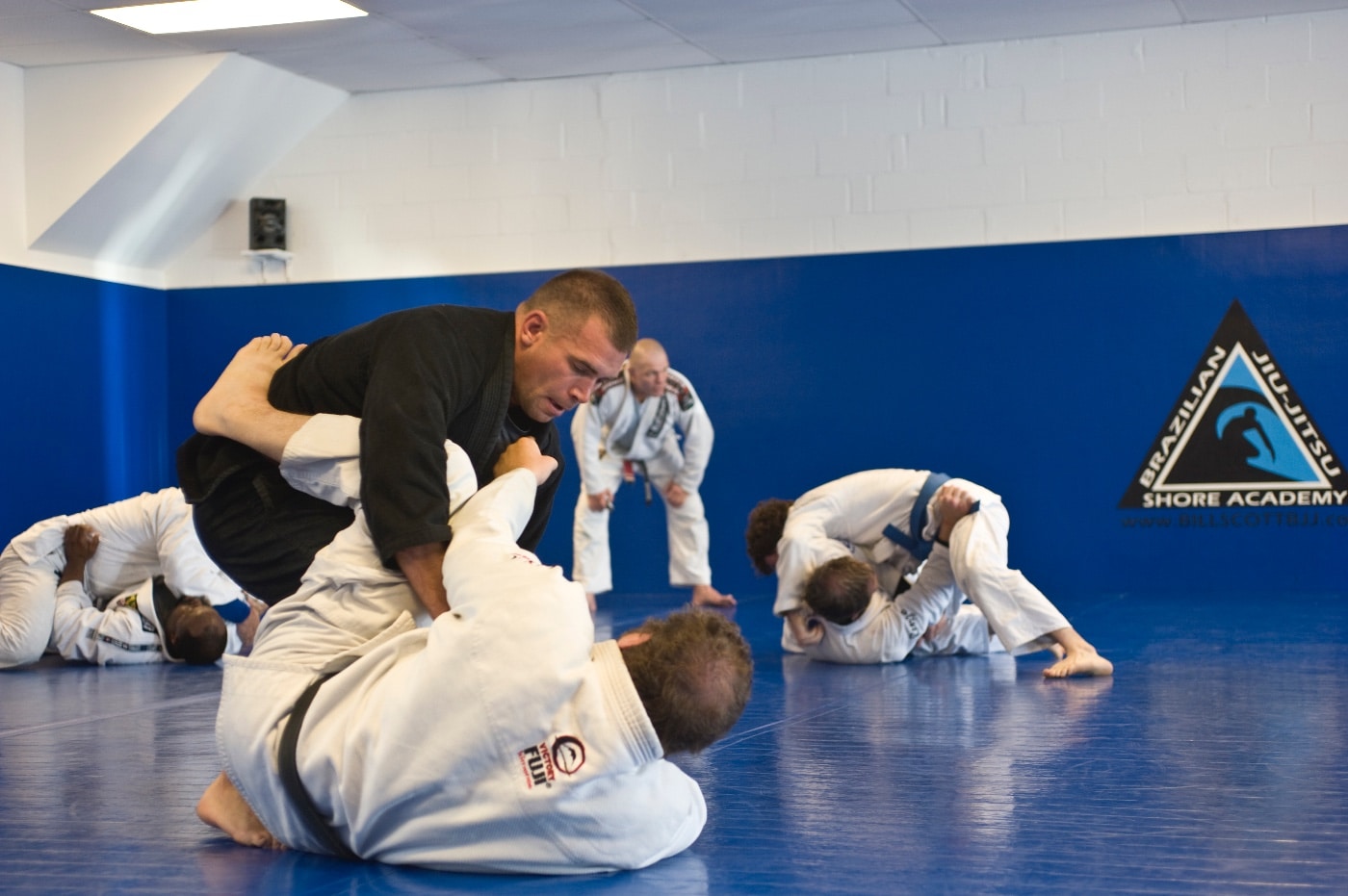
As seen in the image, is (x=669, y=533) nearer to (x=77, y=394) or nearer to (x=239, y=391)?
(x=77, y=394)

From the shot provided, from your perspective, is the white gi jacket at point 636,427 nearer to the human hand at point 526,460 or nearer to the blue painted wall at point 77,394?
the blue painted wall at point 77,394

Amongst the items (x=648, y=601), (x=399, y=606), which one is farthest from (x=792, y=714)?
(x=648, y=601)

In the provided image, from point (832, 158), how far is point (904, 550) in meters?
3.40

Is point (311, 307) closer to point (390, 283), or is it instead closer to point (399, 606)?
point (390, 283)

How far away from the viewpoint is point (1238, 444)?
7438mm

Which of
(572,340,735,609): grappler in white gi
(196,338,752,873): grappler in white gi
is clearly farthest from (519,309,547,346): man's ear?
(572,340,735,609): grappler in white gi

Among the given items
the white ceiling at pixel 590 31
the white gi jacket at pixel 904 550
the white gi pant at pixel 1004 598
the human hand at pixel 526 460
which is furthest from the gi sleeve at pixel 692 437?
the human hand at pixel 526 460

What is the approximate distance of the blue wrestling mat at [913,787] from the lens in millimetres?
2221

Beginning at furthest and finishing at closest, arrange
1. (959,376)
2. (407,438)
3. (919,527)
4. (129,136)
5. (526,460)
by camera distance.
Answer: (959,376), (129,136), (919,527), (526,460), (407,438)

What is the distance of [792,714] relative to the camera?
3881mm

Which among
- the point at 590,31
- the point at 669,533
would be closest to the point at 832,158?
the point at 590,31

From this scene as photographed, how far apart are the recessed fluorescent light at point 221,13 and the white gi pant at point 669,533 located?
2628 mm

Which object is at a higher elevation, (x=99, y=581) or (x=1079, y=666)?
(x=99, y=581)

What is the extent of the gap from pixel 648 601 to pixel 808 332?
177 cm
